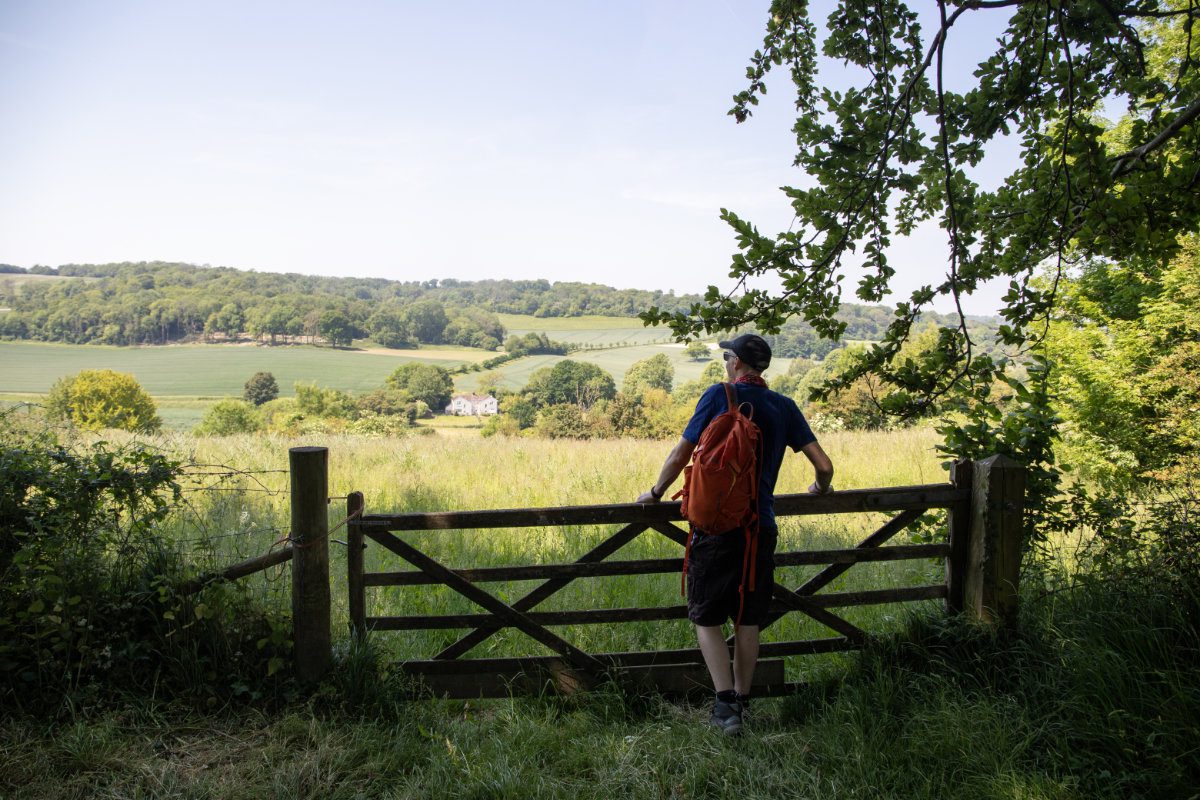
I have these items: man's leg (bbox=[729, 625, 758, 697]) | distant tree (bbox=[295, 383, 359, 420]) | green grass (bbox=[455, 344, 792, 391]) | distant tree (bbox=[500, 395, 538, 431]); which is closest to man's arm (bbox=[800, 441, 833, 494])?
man's leg (bbox=[729, 625, 758, 697])

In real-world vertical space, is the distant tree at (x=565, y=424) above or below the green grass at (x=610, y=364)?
below

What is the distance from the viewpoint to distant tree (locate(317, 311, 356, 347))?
11369 centimetres

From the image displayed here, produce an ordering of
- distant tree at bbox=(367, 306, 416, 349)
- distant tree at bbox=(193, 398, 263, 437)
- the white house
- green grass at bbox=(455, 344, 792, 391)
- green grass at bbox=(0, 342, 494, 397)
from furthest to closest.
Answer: distant tree at bbox=(367, 306, 416, 349), green grass at bbox=(0, 342, 494, 397), green grass at bbox=(455, 344, 792, 391), the white house, distant tree at bbox=(193, 398, 263, 437)

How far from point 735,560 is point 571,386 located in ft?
233

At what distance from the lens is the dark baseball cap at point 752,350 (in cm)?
414

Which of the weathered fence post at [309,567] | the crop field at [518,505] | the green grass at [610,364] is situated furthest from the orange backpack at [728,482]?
the green grass at [610,364]

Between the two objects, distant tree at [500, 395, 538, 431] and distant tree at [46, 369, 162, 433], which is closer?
distant tree at [46, 369, 162, 433]

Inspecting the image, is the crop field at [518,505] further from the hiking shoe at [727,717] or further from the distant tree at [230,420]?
the distant tree at [230,420]

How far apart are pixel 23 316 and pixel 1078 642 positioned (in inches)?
5410

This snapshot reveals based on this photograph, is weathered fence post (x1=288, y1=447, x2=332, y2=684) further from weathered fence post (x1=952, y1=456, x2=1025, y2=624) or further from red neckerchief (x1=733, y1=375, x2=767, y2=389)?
weathered fence post (x1=952, y1=456, x2=1025, y2=624)

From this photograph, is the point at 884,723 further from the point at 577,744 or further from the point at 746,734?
the point at 577,744

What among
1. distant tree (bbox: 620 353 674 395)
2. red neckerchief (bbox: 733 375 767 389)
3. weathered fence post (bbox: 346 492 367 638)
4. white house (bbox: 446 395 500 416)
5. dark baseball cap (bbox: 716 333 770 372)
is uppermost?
dark baseball cap (bbox: 716 333 770 372)

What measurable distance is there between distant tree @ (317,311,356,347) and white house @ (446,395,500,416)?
45.2 meters

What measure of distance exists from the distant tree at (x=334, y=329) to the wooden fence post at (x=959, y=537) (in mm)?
118374
